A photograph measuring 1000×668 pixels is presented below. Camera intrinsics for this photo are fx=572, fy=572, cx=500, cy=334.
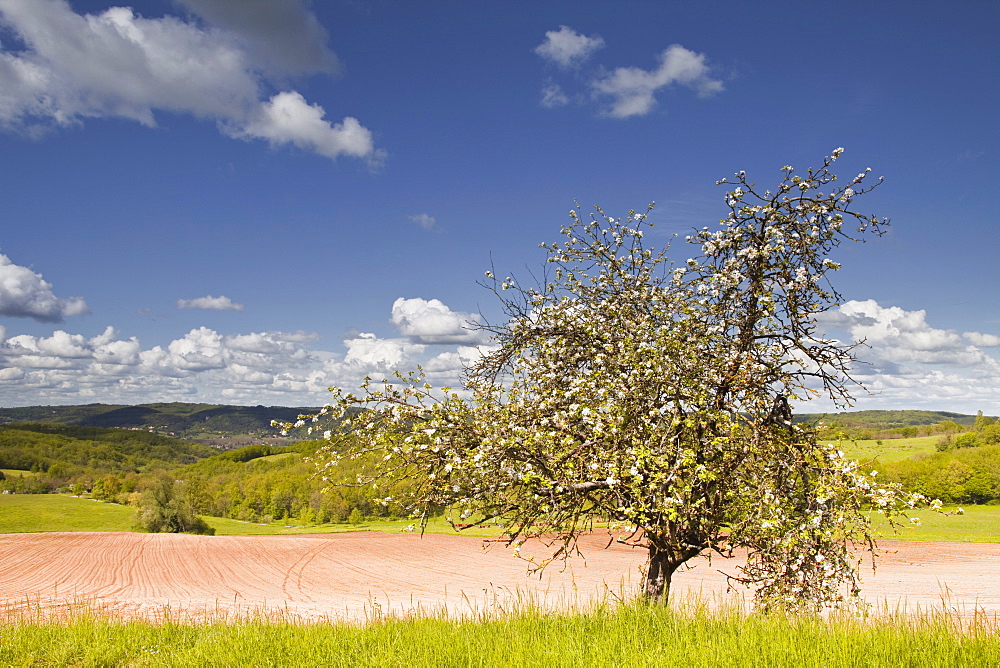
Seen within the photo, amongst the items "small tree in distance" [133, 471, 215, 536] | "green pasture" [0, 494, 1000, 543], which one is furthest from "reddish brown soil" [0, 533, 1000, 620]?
"green pasture" [0, 494, 1000, 543]

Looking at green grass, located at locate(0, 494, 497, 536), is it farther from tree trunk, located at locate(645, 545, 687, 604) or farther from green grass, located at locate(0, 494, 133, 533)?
tree trunk, located at locate(645, 545, 687, 604)

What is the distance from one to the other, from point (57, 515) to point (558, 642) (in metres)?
68.6

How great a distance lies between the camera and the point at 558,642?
7.00 m

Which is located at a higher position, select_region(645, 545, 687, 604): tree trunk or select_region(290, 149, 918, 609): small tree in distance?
select_region(290, 149, 918, 609): small tree in distance

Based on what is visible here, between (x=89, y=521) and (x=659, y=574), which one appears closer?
(x=659, y=574)

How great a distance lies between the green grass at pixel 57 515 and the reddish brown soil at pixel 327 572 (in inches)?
314

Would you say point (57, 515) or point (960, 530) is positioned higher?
point (960, 530)

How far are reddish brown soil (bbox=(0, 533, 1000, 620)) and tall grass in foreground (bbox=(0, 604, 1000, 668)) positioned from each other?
12.0 meters

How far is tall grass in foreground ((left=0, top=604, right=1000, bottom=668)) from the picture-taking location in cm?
614

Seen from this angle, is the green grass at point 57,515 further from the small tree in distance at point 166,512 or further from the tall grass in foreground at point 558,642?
the tall grass in foreground at point 558,642

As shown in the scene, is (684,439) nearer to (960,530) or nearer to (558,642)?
(558,642)

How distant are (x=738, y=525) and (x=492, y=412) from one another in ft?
11.3

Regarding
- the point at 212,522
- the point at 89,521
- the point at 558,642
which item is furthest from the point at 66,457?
the point at 558,642

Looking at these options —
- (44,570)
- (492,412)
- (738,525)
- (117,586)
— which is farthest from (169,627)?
(44,570)
